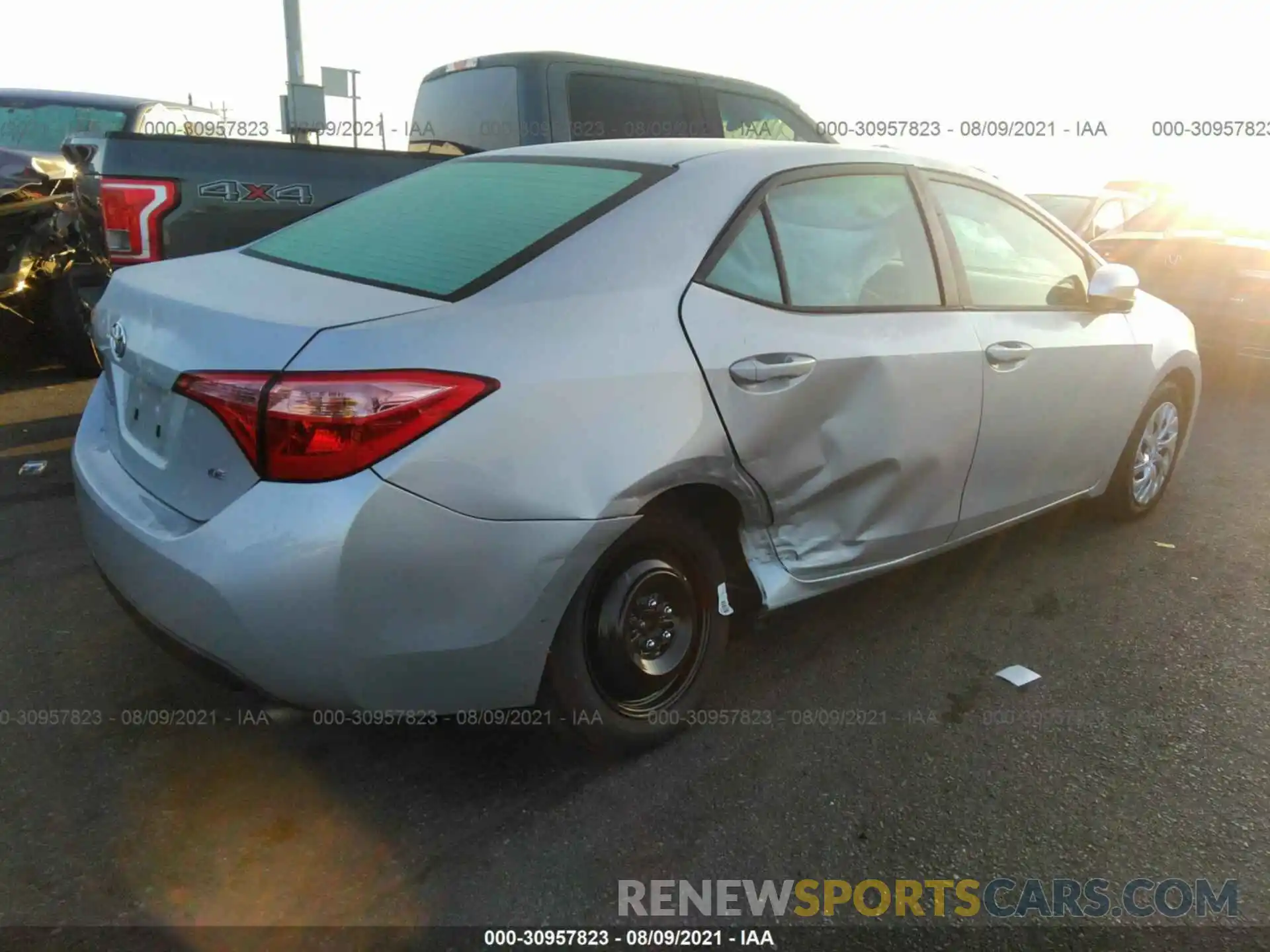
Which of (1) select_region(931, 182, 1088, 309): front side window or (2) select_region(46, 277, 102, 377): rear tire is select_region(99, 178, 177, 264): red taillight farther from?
(1) select_region(931, 182, 1088, 309): front side window

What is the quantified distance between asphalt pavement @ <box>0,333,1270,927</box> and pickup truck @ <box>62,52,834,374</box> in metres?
1.69

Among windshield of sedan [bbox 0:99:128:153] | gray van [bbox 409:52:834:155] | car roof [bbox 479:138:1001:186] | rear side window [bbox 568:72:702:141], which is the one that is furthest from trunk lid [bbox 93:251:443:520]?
windshield of sedan [bbox 0:99:128:153]

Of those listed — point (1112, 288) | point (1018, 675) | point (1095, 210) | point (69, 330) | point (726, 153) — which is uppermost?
point (726, 153)

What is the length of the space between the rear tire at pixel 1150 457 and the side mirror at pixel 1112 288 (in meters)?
0.65

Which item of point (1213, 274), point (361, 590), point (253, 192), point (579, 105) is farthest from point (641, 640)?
point (1213, 274)

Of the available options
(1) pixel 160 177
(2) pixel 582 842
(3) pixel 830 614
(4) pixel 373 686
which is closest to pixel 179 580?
(4) pixel 373 686

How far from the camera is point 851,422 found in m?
2.93

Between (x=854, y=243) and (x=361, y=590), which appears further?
(x=854, y=243)

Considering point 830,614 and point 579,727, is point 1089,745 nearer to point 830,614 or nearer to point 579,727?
point 830,614

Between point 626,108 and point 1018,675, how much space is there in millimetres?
4298

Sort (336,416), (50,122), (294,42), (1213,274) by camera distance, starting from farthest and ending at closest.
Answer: (294,42) → (50,122) → (1213,274) → (336,416)

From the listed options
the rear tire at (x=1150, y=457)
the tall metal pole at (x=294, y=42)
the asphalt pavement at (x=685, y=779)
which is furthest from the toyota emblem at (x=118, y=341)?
the tall metal pole at (x=294, y=42)

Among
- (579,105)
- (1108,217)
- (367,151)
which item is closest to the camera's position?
(367,151)

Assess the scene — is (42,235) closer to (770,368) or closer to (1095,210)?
(770,368)
